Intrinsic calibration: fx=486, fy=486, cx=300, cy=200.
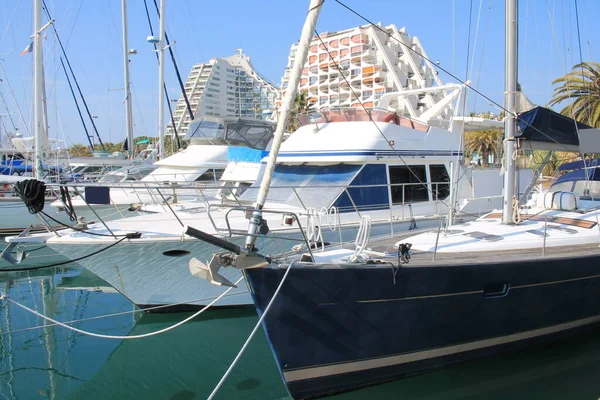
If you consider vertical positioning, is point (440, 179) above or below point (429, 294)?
above

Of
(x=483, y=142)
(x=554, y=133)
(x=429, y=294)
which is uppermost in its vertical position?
(x=554, y=133)

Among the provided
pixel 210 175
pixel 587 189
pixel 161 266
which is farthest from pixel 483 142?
pixel 161 266

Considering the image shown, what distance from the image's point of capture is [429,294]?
5523 millimetres

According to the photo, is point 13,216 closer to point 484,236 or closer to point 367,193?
point 367,193

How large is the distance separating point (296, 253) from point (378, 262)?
3.48ft

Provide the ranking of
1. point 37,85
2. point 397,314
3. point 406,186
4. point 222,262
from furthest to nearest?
point 37,85, point 406,186, point 397,314, point 222,262

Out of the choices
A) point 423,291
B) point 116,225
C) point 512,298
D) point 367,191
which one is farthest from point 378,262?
point 116,225

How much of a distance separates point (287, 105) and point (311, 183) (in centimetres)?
442

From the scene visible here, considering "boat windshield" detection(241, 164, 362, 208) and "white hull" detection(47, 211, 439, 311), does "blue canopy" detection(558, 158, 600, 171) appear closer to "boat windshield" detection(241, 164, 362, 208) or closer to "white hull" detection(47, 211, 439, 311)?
"white hull" detection(47, 211, 439, 311)

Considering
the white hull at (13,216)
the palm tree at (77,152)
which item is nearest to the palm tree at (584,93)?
the white hull at (13,216)

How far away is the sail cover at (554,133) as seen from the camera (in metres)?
6.88

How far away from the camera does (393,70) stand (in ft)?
222

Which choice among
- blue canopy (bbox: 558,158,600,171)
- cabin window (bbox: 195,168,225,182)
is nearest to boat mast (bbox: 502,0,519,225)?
blue canopy (bbox: 558,158,600,171)

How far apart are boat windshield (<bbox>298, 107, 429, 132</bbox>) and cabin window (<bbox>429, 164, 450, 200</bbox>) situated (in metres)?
0.82
